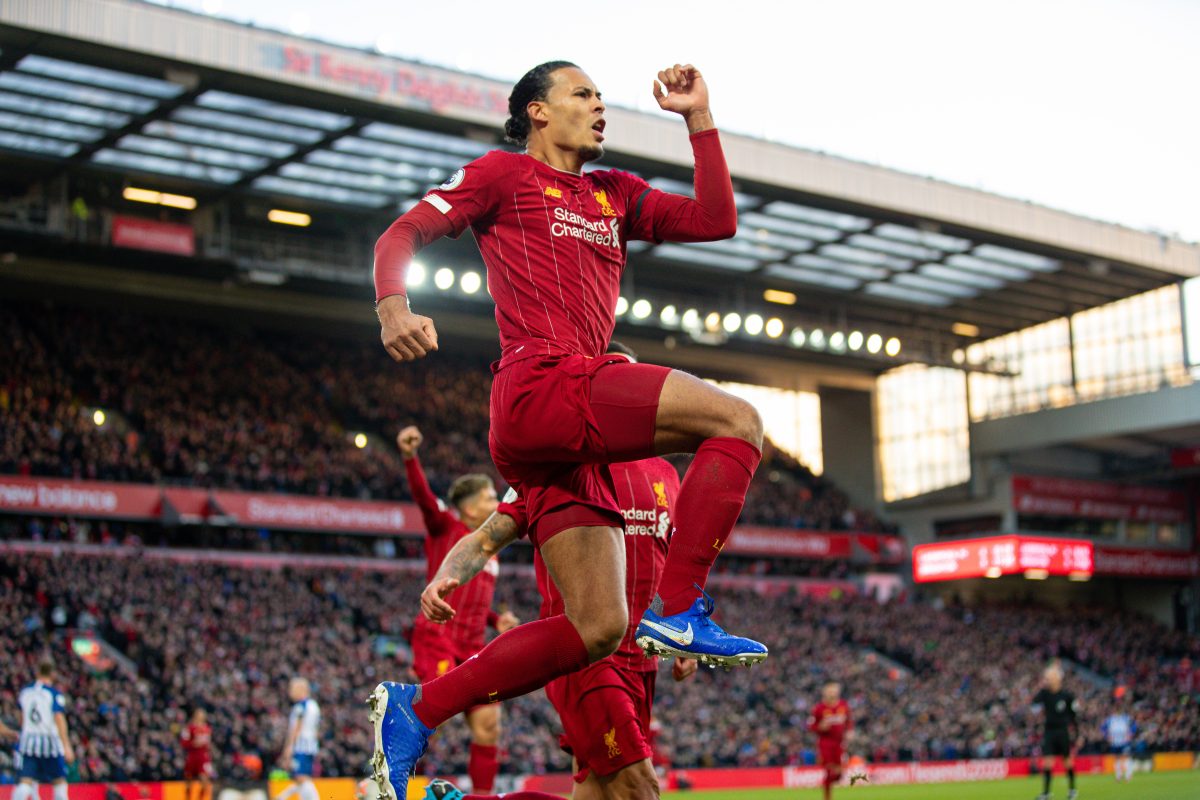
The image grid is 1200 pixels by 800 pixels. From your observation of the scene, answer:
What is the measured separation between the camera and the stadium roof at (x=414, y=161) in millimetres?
25297

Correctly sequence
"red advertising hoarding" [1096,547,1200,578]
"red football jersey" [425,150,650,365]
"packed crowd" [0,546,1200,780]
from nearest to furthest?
"red football jersey" [425,150,650,365], "packed crowd" [0,546,1200,780], "red advertising hoarding" [1096,547,1200,578]

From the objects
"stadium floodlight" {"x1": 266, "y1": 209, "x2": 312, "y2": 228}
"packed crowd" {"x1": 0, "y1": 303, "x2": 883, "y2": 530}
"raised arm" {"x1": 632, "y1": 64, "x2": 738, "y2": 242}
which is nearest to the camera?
"raised arm" {"x1": 632, "y1": 64, "x2": 738, "y2": 242}

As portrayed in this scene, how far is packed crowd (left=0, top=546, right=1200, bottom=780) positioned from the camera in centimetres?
2202

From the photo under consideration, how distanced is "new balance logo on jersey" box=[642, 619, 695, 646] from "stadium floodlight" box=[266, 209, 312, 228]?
101ft

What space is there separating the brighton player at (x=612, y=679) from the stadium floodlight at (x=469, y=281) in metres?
26.0

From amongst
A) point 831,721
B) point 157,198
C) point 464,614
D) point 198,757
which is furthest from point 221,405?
point 464,614

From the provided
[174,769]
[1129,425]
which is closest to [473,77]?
[174,769]

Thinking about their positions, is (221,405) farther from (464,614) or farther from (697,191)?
(697,191)

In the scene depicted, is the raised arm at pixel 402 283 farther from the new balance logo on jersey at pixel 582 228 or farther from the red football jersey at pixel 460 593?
the red football jersey at pixel 460 593

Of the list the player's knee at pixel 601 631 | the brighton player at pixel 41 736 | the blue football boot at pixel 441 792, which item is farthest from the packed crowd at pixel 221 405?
the player's knee at pixel 601 631

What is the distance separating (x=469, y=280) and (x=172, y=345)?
8.78 meters

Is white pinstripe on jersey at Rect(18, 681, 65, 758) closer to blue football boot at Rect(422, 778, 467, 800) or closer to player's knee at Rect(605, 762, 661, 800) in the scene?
player's knee at Rect(605, 762, 661, 800)

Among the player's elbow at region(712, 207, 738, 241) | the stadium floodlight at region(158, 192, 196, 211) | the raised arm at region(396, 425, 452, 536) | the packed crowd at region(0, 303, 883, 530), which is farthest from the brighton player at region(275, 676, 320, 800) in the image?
the stadium floodlight at region(158, 192, 196, 211)

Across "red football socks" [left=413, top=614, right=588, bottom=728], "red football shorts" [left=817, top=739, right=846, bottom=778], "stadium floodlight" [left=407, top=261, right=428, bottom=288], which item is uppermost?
"stadium floodlight" [left=407, top=261, right=428, bottom=288]
